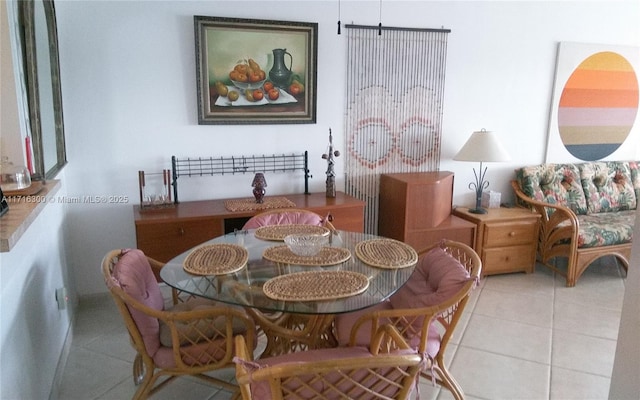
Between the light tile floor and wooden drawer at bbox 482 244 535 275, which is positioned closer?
the light tile floor

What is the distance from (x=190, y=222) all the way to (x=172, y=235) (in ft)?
0.45

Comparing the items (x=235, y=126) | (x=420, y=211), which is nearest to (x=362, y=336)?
(x=420, y=211)

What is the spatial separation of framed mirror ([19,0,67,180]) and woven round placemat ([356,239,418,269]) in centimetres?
149

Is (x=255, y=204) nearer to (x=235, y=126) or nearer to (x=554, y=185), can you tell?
(x=235, y=126)

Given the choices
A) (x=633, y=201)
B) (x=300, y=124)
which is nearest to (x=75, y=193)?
(x=300, y=124)

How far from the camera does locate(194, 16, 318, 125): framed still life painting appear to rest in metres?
3.11

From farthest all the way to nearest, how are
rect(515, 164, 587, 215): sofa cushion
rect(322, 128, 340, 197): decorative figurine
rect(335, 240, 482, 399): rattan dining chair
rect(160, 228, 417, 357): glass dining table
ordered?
rect(515, 164, 587, 215): sofa cushion < rect(322, 128, 340, 197): decorative figurine < rect(335, 240, 482, 399): rattan dining chair < rect(160, 228, 417, 357): glass dining table

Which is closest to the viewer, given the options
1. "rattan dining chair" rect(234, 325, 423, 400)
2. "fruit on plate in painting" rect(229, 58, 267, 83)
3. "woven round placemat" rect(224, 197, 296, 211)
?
"rattan dining chair" rect(234, 325, 423, 400)

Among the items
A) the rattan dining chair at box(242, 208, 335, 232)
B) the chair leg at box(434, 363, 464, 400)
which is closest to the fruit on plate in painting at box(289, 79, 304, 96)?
the rattan dining chair at box(242, 208, 335, 232)

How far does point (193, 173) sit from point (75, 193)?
0.77 m

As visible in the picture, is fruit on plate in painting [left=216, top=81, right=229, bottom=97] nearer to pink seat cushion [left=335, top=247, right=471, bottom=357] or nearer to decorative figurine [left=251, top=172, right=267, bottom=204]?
decorative figurine [left=251, top=172, right=267, bottom=204]

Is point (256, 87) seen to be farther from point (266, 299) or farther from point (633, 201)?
point (633, 201)

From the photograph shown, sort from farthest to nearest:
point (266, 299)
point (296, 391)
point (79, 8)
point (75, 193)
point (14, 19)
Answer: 1. point (75, 193)
2. point (79, 8)
3. point (14, 19)
4. point (266, 299)
5. point (296, 391)

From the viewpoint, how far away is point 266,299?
65.0 inches
